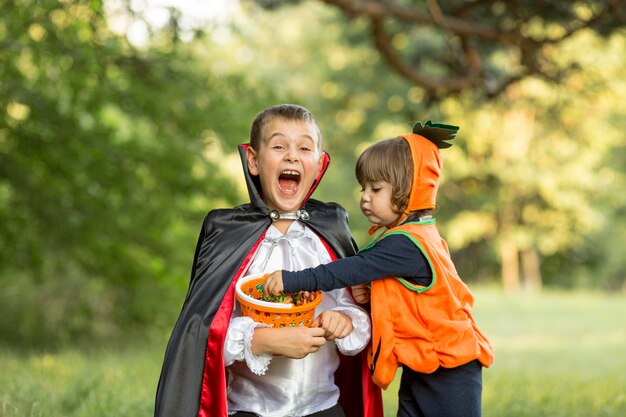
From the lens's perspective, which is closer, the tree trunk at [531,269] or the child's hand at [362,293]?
the child's hand at [362,293]

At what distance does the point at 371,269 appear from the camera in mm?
2936

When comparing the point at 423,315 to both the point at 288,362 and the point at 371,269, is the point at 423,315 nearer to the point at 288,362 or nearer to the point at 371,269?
the point at 371,269

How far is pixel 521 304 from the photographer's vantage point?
16594mm

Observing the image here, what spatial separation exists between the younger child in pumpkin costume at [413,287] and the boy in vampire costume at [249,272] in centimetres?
21

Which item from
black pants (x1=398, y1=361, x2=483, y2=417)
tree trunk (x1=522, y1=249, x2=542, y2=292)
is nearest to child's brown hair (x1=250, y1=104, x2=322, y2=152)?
black pants (x1=398, y1=361, x2=483, y2=417)

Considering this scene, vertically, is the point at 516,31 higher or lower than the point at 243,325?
higher

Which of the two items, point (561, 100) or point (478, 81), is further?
point (561, 100)

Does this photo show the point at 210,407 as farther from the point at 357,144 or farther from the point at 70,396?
the point at 357,144

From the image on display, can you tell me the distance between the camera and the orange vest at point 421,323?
9.68 feet

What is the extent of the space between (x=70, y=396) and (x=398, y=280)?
3093 millimetres

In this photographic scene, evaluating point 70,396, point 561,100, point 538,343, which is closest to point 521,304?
point 538,343

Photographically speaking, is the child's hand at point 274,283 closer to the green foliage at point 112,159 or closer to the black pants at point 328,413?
the black pants at point 328,413

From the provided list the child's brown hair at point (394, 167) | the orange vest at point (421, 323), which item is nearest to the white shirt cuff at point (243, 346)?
the orange vest at point (421, 323)

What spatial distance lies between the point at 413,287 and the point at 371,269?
194 mm
